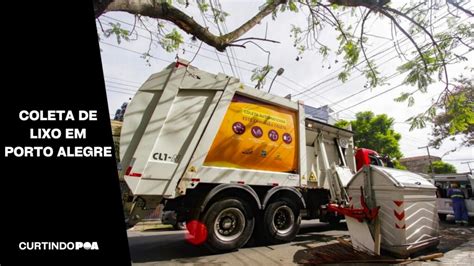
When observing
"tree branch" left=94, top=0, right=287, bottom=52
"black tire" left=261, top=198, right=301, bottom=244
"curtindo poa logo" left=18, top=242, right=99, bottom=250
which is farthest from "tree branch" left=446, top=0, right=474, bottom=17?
"curtindo poa logo" left=18, top=242, right=99, bottom=250

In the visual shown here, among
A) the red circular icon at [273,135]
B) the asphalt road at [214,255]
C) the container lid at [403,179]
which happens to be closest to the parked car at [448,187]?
the container lid at [403,179]

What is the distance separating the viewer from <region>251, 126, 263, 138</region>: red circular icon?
5398 millimetres

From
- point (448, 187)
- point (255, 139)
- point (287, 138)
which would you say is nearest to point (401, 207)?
point (287, 138)

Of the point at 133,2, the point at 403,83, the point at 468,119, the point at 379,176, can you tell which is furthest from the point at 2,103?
the point at 468,119

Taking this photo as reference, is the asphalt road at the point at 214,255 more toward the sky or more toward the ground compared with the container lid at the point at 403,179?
more toward the ground

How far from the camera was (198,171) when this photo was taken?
4594mm

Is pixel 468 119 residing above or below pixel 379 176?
above

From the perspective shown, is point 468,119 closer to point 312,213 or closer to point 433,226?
point 433,226

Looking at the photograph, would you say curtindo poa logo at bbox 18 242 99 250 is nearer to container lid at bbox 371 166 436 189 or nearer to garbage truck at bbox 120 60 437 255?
garbage truck at bbox 120 60 437 255

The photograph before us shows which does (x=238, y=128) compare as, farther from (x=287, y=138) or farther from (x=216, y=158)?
(x=287, y=138)

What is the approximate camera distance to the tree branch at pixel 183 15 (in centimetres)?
318

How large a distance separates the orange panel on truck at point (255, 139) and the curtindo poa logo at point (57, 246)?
7.07ft

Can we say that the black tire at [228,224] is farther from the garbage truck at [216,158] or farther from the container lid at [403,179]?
the container lid at [403,179]

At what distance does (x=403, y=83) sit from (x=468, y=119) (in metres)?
1.20
